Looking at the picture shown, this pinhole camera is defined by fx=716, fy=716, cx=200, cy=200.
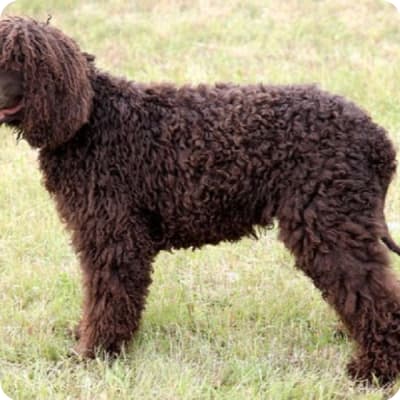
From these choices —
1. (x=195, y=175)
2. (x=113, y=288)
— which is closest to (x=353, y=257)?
(x=195, y=175)

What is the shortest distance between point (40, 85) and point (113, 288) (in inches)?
48.2

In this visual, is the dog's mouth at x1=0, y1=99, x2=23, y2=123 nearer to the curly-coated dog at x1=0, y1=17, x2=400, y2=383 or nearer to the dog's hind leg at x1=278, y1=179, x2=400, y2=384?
the curly-coated dog at x1=0, y1=17, x2=400, y2=383

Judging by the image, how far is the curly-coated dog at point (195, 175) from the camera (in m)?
3.94

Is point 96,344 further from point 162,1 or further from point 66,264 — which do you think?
point 162,1

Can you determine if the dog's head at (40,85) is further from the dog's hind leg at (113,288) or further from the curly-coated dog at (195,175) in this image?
the dog's hind leg at (113,288)

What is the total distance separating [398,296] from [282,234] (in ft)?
2.40

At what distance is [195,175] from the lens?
13.4 ft

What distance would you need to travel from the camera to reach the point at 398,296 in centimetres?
402

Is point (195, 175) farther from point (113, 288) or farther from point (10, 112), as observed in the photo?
point (10, 112)

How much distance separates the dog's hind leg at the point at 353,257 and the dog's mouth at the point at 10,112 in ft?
5.17

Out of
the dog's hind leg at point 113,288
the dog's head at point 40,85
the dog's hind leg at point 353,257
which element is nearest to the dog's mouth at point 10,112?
the dog's head at point 40,85

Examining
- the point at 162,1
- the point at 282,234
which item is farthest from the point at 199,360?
the point at 162,1

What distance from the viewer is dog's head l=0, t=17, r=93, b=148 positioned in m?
3.94

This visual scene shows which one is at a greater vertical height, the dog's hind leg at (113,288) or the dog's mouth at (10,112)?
the dog's mouth at (10,112)
